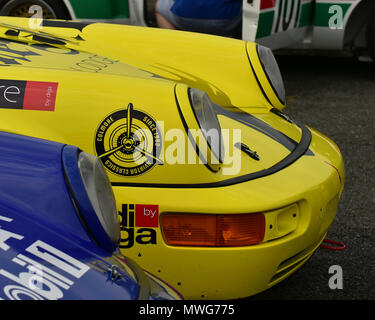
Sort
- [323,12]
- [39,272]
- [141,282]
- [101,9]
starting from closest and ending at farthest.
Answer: [39,272]
[141,282]
[101,9]
[323,12]

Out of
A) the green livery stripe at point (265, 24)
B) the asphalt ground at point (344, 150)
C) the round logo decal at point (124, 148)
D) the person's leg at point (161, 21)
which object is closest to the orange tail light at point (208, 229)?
the round logo decal at point (124, 148)

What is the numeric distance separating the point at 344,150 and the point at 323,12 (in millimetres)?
1855

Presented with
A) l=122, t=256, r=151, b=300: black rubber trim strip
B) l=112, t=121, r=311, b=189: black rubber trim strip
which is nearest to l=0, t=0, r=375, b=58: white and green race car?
l=112, t=121, r=311, b=189: black rubber trim strip

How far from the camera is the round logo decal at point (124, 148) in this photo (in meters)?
2.13

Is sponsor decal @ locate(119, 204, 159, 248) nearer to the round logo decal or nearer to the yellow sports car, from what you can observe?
the yellow sports car

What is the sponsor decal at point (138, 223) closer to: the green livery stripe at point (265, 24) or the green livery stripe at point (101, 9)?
the green livery stripe at point (265, 24)

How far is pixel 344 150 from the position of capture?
448cm

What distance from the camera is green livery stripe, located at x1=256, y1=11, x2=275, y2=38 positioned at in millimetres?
5164

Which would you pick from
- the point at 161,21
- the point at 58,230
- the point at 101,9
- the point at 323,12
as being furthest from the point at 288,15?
the point at 58,230

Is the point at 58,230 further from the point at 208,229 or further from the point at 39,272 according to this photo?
the point at 208,229

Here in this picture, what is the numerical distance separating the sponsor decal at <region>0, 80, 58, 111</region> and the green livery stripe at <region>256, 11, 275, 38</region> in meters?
3.21

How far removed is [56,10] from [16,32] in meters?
3.06

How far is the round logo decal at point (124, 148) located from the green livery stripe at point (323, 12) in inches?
162

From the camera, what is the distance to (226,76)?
2.97m
